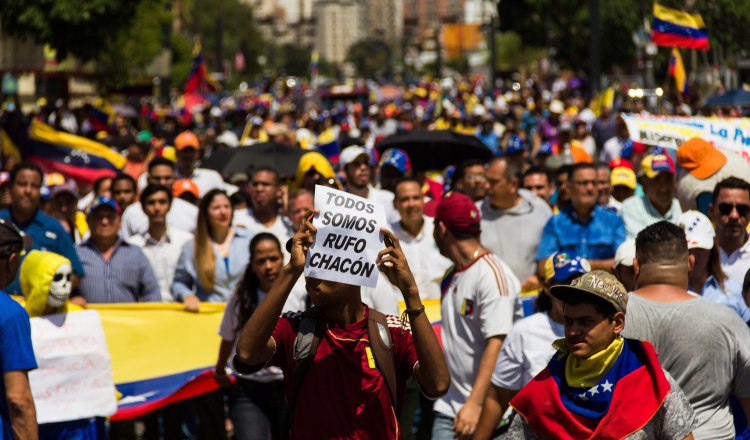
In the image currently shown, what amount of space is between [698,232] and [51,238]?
4.07 m

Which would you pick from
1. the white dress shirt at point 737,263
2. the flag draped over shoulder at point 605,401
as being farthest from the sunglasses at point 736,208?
the flag draped over shoulder at point 605,401

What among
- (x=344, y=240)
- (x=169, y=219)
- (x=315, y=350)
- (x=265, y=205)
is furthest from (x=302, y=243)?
(x=169, y=219)

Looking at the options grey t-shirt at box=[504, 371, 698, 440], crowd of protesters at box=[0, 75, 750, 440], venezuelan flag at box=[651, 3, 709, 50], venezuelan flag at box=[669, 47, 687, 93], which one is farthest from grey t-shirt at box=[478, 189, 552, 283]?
venezuelan flag at box=[669, 47, 687, 93]

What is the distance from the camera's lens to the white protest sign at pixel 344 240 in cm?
442

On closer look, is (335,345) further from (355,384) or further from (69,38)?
(69,38)

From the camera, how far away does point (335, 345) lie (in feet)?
15.4

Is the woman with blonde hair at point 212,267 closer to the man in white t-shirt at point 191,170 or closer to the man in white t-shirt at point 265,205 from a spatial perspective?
the man in white t-shirt at point 265,205

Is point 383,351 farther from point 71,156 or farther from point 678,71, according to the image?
point 678,71

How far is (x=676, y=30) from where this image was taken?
1486cm

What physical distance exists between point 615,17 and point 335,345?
3793cm

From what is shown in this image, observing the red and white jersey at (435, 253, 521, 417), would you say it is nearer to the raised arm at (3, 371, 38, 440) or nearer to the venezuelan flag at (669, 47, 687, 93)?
the raised arm at (3, 371, 38, 440)

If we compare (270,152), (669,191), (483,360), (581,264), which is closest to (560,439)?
(581,264)

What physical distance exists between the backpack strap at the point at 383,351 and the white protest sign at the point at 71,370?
108 inches

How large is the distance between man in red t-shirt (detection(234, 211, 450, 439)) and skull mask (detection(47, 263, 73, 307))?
2.32 metres
